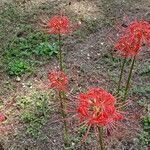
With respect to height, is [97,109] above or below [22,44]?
above

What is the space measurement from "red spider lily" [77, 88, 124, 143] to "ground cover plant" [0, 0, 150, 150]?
0.16 m

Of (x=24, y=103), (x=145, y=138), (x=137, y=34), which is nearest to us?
(x=137, y=34)

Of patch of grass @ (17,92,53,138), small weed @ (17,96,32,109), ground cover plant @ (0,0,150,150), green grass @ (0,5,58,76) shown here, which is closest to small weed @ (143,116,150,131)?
ground cover plant @ (0,0,150,150)

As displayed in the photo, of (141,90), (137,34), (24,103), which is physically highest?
(137,34)

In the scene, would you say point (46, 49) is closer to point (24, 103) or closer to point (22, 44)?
point (22, 44)

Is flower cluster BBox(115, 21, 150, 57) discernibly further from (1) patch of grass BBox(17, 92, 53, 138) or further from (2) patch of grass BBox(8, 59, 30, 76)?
(2) patch of grass BBox(8, 59, 30, 76)

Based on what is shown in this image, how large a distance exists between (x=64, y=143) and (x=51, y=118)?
32 centimetres

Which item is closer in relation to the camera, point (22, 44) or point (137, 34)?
point (137, 34)

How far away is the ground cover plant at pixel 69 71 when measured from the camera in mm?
3410

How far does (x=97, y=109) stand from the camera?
2289mm

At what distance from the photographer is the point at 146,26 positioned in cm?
295

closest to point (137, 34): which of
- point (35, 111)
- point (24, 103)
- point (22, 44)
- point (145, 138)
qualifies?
point (145, 138)

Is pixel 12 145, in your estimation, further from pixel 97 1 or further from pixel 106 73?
pixel 97 1

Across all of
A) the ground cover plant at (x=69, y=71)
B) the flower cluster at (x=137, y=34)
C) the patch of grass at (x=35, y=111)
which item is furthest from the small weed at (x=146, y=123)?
the flower cluster at (x=137, y=34)
